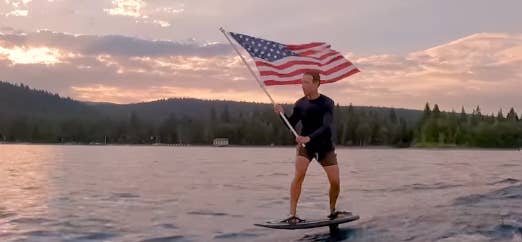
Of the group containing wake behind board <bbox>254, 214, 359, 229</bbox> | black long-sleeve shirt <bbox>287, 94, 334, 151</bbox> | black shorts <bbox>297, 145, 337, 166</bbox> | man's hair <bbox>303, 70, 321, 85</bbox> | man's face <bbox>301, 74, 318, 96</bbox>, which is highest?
man's hair <bbox>303, 70, 321, 85</bbox>

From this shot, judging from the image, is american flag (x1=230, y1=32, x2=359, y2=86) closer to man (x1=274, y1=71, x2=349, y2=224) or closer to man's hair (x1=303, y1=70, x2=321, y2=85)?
man's hair (x1=303, y1=70, x2=321, y2=85)

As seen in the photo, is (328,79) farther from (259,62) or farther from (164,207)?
(164,207)

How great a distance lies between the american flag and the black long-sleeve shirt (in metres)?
1.06

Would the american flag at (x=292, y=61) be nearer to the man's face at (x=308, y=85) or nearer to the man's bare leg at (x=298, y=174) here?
the man's face at (x=308, y=85)

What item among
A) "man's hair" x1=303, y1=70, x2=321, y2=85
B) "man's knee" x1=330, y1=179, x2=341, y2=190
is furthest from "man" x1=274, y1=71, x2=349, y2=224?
"man's knee" x1=330, y1=179, x2=341, y2=190

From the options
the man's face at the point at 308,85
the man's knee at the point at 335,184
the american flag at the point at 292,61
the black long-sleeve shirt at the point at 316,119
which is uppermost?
the american flag at the point at 292,61

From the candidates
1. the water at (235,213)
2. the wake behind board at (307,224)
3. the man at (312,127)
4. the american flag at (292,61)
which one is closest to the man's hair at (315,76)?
the man at (312,127)

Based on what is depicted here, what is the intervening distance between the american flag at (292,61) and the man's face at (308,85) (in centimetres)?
89

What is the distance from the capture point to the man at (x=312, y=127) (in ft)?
48.9

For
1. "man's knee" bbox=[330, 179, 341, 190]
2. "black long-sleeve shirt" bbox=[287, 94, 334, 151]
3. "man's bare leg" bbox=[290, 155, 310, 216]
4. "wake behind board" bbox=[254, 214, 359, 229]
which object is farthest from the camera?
"man's knee" bbox=[330, 179, 341, 190]

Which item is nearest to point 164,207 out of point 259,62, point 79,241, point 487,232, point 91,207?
point 91,207

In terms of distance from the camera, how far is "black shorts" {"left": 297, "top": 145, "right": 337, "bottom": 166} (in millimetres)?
15312

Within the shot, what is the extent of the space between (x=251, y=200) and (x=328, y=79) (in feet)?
41.4

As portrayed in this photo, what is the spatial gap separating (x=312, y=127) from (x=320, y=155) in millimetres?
733
